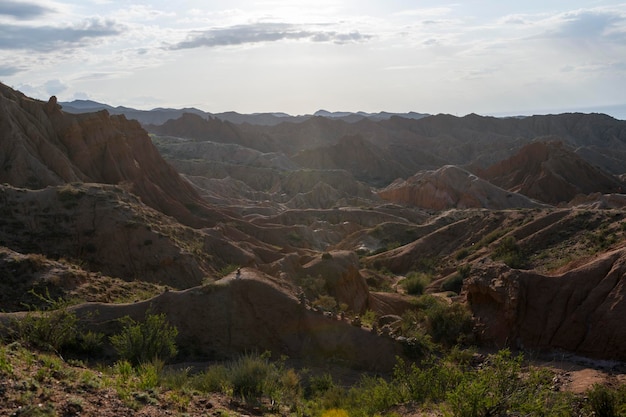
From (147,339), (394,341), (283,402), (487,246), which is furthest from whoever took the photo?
(487,246)

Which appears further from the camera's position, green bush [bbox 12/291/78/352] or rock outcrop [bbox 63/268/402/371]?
rock outcrop [bbox 63/268/402/371]

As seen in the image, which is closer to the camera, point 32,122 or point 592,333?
point 592,333

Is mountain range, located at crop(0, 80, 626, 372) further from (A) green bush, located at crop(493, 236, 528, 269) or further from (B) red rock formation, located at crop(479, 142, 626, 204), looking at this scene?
(B) red rock formation, located at crop(479, 142, 626, 204)

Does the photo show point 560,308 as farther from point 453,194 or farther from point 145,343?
point 453,194

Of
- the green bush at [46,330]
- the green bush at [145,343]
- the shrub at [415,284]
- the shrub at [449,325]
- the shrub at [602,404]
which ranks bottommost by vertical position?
the shrub at [415,284]

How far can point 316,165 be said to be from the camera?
390 ft

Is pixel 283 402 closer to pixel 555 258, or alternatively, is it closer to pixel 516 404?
pixel 516 404

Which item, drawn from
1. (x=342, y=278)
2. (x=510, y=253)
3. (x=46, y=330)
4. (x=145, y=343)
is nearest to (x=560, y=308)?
(x=342, y=278)

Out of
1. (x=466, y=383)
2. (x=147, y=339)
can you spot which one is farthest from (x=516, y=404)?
(x=147, y=339)

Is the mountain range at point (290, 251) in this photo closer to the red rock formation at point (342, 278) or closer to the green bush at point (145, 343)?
the red rock formation at point (342, 278)

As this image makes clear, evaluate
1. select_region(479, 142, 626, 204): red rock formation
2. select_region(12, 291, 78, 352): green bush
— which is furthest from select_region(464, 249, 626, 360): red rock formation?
select_region(479, 142, 626, 204): red rock formation

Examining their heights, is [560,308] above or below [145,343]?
below

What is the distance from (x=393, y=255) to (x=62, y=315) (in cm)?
3091

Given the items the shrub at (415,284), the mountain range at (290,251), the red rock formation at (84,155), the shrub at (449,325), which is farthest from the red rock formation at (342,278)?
the red rock formation at (84,155)
